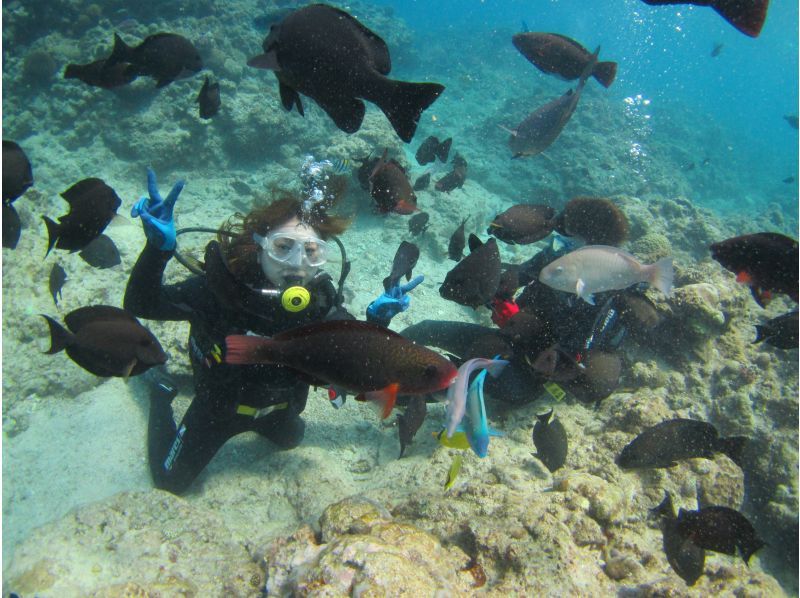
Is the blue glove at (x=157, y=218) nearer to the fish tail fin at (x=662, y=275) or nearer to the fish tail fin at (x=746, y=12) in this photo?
the fish tail fin at (x=746, y=12)

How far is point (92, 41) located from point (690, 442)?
49.2 feet

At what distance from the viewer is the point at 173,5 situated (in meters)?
13.0

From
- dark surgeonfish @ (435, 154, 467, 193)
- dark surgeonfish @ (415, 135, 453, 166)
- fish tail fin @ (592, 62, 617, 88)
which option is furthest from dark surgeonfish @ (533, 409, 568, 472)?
dark surgeonfish @ (415, 135, 453, 166)

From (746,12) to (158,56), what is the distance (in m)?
4.25

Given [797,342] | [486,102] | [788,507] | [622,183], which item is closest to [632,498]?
[797,342]

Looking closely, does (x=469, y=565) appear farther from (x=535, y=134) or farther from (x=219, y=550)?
(x=535, y=134)

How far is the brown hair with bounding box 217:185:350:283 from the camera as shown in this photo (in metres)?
3.21

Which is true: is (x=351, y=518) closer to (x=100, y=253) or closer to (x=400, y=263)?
(x=400, y=263)

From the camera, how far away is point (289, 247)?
3182mm

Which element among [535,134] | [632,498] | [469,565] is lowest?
[632,498]

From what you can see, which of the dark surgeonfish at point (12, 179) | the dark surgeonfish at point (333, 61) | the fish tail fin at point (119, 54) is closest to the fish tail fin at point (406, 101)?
the dark surgeonfish at point (333, 61)

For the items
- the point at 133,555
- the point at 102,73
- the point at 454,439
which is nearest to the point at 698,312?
the point at 454,439

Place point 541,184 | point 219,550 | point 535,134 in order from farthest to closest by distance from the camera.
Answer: point 541,184
point 535,134
point 219,550

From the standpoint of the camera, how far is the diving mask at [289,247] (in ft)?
10.3
